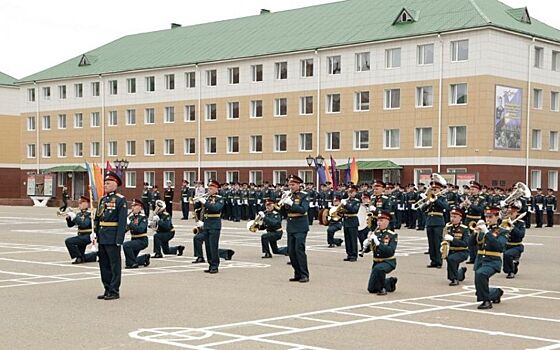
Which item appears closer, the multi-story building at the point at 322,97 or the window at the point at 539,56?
the multi-story building at the point at 322,97

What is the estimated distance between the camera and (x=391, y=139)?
56.2m

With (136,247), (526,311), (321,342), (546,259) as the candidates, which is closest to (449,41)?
(546,259)

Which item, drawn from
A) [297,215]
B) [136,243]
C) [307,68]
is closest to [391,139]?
[307,68]

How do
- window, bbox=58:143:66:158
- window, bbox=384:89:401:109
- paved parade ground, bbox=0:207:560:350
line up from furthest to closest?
window, bbox=58:143:66:158 < window, bbox=384:89:401:109 < paved parade ground, bbox=0:207:560:350

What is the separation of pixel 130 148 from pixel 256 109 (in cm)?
1419

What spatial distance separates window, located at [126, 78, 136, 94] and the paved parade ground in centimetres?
5057

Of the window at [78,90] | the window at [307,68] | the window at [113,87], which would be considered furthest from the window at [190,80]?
the window at [78,90]

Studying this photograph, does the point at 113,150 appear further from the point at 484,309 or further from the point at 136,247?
the point at 484,309

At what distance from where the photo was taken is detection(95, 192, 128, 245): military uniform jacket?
1501 centimetres

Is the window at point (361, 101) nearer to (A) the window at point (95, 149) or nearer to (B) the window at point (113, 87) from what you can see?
(B) the window at point (113, 87)

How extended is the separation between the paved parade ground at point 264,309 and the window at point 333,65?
37.5 meters

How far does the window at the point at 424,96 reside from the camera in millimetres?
53375

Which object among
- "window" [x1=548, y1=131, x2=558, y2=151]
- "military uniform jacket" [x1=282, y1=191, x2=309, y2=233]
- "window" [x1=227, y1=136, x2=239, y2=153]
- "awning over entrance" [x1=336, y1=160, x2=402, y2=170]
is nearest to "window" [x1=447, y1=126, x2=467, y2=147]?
"awning over entrance" [x1=336, y1=160, x2=402, y2=170]

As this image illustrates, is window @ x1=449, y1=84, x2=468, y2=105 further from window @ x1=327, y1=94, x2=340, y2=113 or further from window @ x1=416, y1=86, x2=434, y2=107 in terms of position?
window @ x1=327, y1=94, x2=340, y2=113
